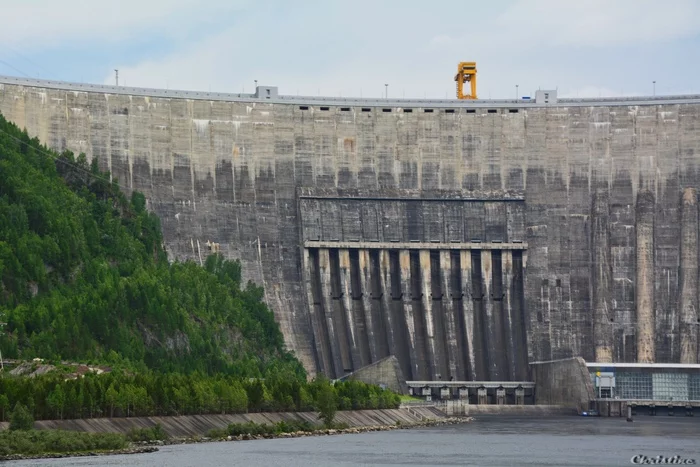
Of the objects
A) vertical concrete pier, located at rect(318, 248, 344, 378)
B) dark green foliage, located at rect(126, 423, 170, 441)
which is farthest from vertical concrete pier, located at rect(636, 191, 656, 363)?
dark green foliage, located at rect(126, 423, 170, 441)

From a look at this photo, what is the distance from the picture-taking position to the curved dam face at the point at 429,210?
572 ft

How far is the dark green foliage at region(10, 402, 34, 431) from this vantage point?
102 m

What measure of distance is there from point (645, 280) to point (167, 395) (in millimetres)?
75836

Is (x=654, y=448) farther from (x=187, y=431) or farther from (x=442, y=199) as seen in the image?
(x=442, y=199)

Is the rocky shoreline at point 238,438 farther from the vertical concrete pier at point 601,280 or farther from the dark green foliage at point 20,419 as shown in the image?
the vertical concrete pier at point 601,280

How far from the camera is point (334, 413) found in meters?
136

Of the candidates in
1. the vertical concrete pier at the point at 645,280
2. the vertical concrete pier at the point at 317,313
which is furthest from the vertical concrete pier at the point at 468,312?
the vertical concrete pier at the point at 645,280

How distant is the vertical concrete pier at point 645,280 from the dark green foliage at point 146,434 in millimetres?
77249

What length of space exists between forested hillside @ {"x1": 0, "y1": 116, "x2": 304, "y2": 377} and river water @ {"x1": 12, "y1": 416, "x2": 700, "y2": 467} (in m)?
23.8

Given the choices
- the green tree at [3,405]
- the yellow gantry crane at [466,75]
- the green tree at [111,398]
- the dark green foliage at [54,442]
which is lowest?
the dark green foliage at [54,442]

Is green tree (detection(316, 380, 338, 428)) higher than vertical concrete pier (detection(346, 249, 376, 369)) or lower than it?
lower

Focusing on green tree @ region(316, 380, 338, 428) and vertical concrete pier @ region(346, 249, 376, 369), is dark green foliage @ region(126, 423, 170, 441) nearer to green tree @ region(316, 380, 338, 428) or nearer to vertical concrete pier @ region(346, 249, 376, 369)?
green tree @ region(316, 380, 338, 428)

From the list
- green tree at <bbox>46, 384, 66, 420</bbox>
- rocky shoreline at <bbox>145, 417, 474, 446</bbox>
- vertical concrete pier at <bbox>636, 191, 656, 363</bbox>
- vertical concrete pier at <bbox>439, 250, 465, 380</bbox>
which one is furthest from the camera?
vertical concrete pier at <bbox>636, 191, 656, 363</bbox>

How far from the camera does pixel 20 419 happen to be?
10256 centimetres
